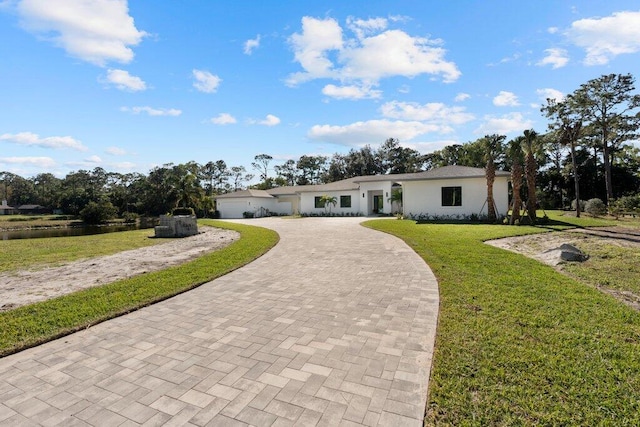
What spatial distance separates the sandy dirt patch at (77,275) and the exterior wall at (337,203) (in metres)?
19.5

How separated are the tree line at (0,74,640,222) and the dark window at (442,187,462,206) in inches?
99.2

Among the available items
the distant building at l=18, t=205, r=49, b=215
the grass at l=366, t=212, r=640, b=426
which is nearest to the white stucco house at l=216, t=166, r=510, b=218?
the grass at l=366, t=212, r=640, b=426

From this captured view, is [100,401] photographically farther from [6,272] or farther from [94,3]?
[94,3]

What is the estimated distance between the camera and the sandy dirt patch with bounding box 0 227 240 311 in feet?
18.3

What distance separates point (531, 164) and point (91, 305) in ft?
63.7

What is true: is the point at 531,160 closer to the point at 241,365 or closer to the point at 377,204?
the point at 377,204

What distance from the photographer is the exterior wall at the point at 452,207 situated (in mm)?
19797

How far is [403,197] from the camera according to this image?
72.0ft

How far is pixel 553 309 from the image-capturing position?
438cm

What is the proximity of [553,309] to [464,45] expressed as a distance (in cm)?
1185

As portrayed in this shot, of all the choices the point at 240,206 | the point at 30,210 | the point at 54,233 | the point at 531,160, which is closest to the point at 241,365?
the point at 531,160

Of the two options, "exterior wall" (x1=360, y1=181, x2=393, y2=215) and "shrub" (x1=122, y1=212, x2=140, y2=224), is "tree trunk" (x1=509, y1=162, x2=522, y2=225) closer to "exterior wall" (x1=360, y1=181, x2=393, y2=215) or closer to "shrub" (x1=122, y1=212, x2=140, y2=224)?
"exterior wall" (x1=360, y1=181, x2=393, y2=215)

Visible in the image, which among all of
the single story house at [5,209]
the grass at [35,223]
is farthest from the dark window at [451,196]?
the single story house at [5,209]

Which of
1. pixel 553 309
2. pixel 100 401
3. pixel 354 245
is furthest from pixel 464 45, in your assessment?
pixel 100 401
